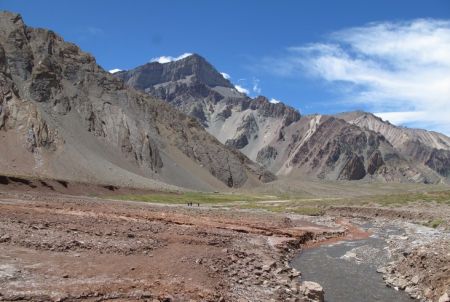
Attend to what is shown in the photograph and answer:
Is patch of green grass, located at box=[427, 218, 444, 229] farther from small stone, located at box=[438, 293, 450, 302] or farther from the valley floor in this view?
small stone, located at box=[438, 293, 450, 302]

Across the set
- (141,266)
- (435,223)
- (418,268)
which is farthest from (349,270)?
(435,223)

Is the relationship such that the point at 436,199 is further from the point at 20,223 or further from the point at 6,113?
the point at 6,113

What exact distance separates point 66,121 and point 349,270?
462 ft

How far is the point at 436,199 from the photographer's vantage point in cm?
8862

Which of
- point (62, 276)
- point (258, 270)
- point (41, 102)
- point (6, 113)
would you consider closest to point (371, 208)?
point (258, 270)

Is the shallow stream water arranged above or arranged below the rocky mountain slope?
below

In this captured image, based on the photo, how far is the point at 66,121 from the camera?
522 ft

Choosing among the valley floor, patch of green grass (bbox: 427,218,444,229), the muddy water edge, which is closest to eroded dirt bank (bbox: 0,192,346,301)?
the valley floor

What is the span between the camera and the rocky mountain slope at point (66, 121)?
12950 cm

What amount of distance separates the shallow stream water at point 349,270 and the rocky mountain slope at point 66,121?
8996cm

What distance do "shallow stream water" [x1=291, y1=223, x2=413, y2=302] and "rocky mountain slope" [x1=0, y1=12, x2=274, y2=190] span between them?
295ft

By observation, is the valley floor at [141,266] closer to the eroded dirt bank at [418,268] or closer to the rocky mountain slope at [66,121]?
the eroded dirt bank at [418,268]

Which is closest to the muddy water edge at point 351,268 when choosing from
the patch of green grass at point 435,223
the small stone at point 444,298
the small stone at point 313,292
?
the small stone at point 313,292

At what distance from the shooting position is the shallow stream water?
2581cm
